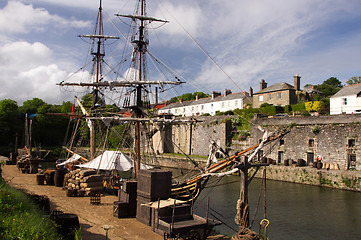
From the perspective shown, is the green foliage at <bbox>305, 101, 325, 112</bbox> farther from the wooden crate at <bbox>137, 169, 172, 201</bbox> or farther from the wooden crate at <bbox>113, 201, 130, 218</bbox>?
the wooden crate at <bbox>113, 201, 130, 218</bbox>

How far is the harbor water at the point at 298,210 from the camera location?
13219 mm

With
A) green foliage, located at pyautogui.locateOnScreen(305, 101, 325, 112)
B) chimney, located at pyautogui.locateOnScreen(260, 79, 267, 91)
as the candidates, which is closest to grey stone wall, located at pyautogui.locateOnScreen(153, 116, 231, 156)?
green foliage, located at pyautogui.locateOnScreen(305, 101, 325, 112)

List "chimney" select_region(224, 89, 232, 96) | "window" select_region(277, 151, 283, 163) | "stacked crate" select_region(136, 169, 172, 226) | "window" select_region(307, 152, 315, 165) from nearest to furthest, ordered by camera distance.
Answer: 1. "stacked crate" select_region(136, 169, 172, 226)
2. "window" select_region(307, 152, 315, 165)
3. "window" select_region(277, 151, 283, 163)
4. "chimney" select_region(224, 89, 232, 96)

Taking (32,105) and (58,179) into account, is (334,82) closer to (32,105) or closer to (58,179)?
(32,105)

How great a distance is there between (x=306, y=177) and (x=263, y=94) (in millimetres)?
23381

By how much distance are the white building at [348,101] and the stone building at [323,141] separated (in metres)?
6.50

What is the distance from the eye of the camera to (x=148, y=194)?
10.6 meters

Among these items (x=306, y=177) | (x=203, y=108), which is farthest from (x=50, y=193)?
(x=203, y=108)

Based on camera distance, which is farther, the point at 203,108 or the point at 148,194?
the point at 203,108

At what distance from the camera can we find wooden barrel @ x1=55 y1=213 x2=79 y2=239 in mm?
8309

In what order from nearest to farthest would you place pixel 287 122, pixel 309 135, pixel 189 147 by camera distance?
pixel 309 135 → pixel 287 122 → pixel 189 147

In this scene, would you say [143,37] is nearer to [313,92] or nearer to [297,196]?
[297,196]

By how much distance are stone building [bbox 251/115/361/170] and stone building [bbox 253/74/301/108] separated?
13.7 meters

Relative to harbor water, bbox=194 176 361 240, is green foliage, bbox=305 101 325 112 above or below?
above
